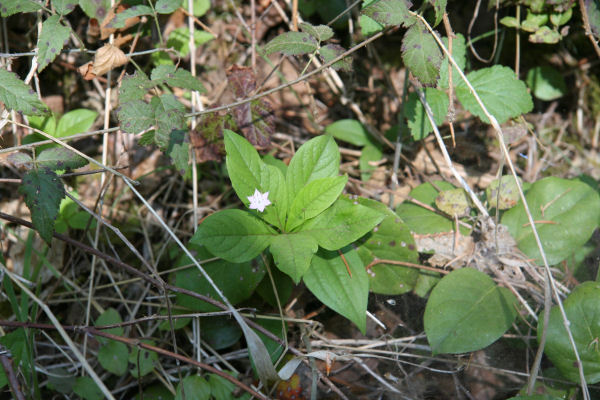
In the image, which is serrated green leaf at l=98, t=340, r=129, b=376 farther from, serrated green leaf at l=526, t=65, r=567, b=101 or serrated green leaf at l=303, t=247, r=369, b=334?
serrated green leaf at l=526, t=65, r=567, b=101

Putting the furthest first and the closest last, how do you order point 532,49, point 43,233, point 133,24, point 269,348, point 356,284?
point 532,49
point 133,24
point 269,348
point 356,284
point 43,233

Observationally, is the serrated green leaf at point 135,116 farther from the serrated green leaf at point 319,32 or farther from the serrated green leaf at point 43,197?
the serrated green leaf at point 319,32

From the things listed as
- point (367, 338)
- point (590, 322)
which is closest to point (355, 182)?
point (367, 338)

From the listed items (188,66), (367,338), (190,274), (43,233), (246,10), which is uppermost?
(246,10)

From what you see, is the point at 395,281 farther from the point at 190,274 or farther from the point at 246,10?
the point at 246,10

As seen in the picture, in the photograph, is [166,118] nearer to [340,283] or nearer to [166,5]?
[166,5]

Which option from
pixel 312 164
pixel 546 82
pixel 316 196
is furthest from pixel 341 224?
pixel 546 82

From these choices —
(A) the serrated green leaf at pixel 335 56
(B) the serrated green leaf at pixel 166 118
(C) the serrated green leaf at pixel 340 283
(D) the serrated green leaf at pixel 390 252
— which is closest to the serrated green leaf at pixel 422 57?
(A) the serrated green leaf at pixel 335 56
